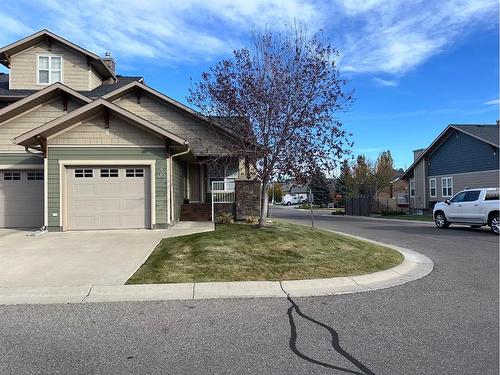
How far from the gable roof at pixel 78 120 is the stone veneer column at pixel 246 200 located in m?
4.22

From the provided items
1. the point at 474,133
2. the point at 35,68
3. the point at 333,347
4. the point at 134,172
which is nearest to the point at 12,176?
the point at 134,172

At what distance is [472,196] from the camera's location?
19141 millimetres

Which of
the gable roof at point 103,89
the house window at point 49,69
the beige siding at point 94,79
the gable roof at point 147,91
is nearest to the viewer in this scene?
the gable roof at point 147,91

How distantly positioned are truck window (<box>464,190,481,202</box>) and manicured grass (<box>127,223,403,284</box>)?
30.4 ft

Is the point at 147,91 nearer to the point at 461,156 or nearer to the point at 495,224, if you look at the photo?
the point at 495,224

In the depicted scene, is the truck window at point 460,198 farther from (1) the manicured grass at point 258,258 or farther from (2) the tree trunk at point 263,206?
(2) the tree trunk at point 263,206

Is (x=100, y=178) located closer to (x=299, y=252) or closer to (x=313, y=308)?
(x=299, y=252)

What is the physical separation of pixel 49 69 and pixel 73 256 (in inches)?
564

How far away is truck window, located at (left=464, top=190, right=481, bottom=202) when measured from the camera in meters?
18.9

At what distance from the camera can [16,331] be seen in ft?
17.8

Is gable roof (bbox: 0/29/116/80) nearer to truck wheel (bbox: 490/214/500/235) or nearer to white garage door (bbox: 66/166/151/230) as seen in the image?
white garage door (bbox: 66/166/151/230)

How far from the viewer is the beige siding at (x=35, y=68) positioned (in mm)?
20703

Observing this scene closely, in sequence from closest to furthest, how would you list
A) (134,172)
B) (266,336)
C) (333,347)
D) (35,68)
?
(333,347) < (266,336) < (134,172) < (35,68)

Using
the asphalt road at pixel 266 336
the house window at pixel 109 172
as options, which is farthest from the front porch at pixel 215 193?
the asphalt road at pixel 266 336
